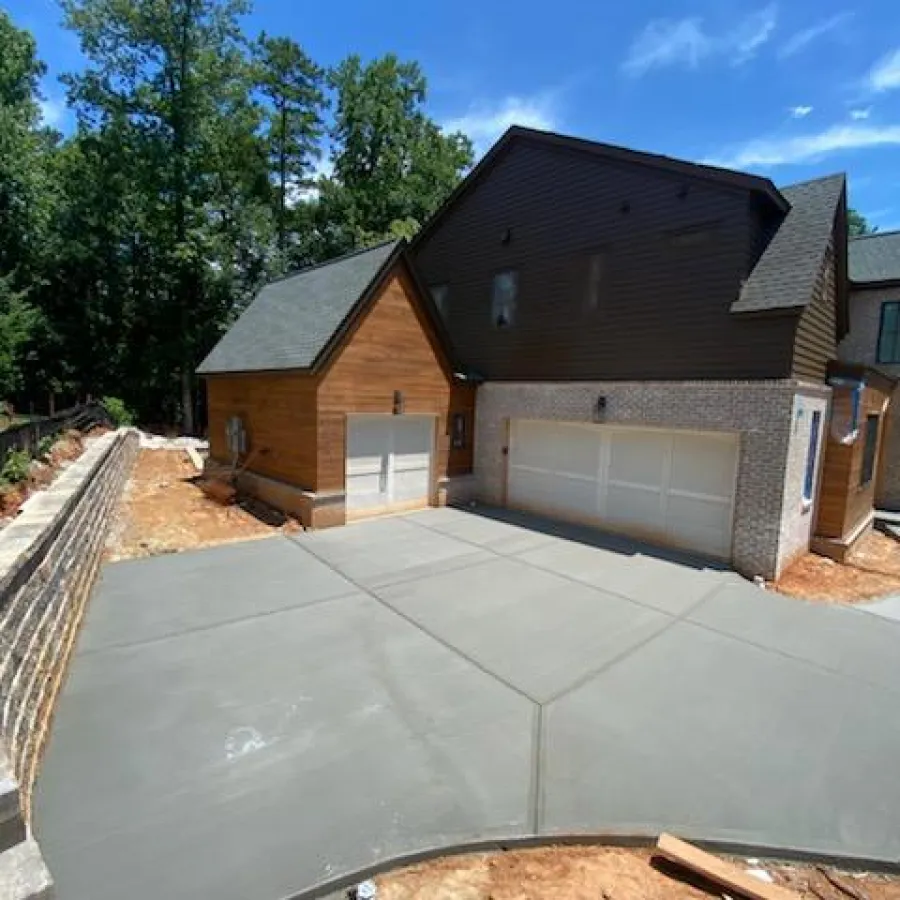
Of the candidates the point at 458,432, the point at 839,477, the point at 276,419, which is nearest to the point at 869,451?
the point at 839,477

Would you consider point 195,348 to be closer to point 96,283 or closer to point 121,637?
point 96,283

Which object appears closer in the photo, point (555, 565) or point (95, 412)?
point (555, 565)

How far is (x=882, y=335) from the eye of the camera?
14.2 metres

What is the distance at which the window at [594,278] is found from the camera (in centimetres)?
1035

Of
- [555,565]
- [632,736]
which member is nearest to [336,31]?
[555,565]

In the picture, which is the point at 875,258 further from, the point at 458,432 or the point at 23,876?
the point at 23,876

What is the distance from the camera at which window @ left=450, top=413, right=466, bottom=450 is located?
12.4 metres

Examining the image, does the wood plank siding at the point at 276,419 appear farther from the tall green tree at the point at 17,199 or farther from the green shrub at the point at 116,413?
the green shrub at the point at 116,413

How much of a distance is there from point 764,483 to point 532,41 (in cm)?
1116

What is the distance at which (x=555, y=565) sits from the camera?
822cm

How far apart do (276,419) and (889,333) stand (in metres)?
16.1

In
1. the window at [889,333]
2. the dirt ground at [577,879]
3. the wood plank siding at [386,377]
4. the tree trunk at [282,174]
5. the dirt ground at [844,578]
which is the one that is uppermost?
the tree trunk at [282,174]

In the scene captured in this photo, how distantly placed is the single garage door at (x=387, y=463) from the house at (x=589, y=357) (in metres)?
0.07

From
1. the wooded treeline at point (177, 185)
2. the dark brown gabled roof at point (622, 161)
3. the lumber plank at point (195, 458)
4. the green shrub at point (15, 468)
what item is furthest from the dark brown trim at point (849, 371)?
the wooded treeline at point (177, 185)
